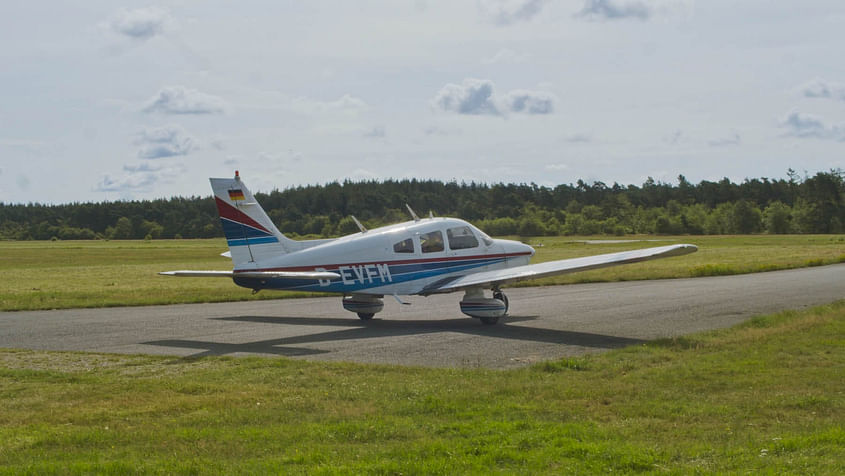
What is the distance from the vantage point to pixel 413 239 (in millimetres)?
18656

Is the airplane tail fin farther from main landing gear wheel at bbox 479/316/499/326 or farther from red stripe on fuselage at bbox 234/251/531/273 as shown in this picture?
main landing gear wheel at bbox 479/316/499/326

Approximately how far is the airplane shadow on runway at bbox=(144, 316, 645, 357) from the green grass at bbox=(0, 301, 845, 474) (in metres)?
1.40

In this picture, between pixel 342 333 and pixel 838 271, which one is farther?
pixel 838 271

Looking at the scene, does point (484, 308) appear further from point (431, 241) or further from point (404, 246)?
point (404, 246)

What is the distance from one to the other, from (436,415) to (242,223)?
10275 mm

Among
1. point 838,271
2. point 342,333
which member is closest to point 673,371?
point 342,333

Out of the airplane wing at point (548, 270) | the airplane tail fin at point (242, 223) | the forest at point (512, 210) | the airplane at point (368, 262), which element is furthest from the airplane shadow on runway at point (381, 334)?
the forest at point (512, 210)

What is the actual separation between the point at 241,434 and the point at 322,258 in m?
10.0

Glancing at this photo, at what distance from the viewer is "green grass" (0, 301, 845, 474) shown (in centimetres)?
675

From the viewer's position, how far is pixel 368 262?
18078 mm

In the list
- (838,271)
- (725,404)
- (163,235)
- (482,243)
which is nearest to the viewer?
(725,404)

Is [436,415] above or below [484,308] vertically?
below

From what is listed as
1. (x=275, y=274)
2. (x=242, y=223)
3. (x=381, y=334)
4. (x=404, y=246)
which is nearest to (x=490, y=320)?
(x=404, y=246)

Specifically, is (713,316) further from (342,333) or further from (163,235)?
(163,235)
